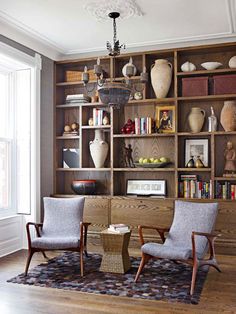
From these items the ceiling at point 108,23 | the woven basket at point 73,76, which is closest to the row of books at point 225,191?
the ceiling at point 108,23

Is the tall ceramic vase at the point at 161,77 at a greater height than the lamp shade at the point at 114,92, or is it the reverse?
the tall ceramic vase at the point at 161,77

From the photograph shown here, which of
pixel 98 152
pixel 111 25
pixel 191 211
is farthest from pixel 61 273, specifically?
pixel 111 25

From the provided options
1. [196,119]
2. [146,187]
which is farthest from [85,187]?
[196,119]

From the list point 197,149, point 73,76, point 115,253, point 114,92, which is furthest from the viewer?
point 73,76

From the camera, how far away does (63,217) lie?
15.9ft

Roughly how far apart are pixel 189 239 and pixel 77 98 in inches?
112

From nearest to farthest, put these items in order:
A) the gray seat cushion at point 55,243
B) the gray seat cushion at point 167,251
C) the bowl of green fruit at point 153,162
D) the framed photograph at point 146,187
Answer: the gray seat cushion at point 167,251 → the gray seat cushion at point 55,243 → the bowl of green fruit at point 153,162 → the framed photograph at point 146,187

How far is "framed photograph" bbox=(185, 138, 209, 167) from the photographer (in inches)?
219

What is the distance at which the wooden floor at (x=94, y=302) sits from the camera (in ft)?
10.9

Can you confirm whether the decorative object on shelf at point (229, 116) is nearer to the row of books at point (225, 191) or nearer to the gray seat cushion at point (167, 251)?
the row of books at point (225, 191)

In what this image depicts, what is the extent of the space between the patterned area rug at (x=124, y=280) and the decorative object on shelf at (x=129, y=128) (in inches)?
75.0

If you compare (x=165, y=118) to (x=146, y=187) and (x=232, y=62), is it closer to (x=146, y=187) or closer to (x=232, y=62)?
(x=146, y=187)

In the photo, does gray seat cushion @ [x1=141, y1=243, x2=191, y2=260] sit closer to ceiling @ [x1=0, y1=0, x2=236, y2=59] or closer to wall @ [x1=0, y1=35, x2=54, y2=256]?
wall @ [x1=0, y1=35, x2=54, y2=256]

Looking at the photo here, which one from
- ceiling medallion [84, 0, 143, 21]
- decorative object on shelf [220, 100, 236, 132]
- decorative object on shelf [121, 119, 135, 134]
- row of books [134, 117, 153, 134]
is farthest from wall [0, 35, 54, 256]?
decorative object on shelf [220, 100, 236, 132]
